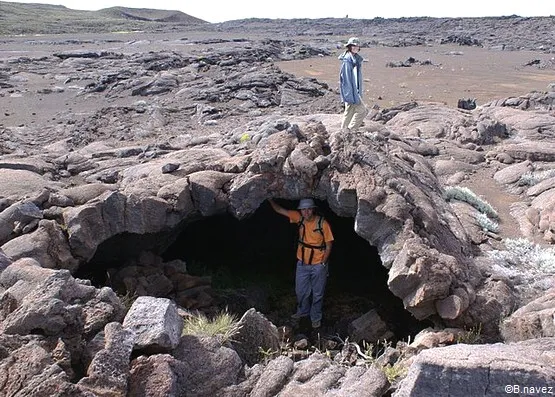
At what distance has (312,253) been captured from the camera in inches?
364

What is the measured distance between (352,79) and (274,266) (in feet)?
13.1

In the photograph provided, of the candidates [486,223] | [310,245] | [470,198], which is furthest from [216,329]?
[470,198]

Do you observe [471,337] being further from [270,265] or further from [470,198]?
[470,198]

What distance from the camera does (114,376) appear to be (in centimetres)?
503

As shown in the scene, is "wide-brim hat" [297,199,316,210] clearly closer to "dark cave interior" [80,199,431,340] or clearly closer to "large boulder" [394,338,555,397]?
"dark cave interior" [80,199,431,340]

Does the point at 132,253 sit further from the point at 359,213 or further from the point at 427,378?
the point at 427,378

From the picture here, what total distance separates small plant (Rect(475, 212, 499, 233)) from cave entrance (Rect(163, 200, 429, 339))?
2118mm

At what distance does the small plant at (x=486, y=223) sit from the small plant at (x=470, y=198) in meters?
0.37

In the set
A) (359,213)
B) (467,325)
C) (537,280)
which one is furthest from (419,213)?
(537,280)

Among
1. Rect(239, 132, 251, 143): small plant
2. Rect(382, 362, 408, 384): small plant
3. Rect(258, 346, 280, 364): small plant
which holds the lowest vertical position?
Rect(258, 346, 280, 364): small plant

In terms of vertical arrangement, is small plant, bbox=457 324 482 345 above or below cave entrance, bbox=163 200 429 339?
above

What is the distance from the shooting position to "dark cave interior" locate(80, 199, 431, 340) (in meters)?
9.75

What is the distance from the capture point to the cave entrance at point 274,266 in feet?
32.8

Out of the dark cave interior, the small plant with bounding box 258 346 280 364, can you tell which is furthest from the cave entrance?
the small plant with bounding box 258 346 280 364
